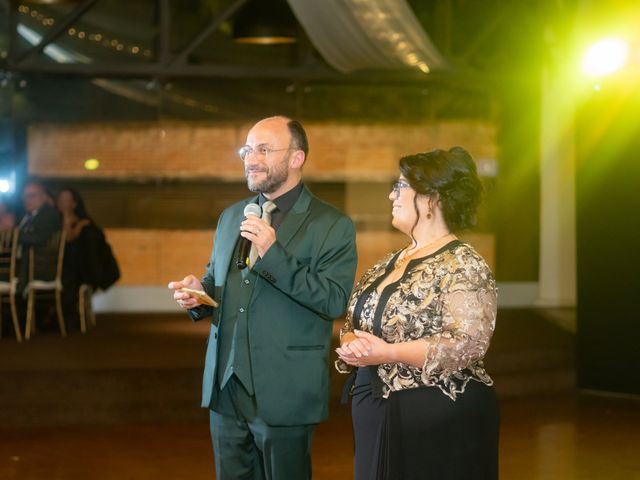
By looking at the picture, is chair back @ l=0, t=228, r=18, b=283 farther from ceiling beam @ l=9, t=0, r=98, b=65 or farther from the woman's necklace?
the woman's necklace

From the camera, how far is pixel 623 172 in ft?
25.2

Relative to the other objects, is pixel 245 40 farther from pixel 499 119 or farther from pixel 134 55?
pixel 499 119

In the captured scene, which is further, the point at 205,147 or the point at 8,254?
the point at 205,147

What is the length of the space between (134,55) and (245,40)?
153cm

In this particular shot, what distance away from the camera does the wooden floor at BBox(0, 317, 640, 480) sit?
18.9 ft

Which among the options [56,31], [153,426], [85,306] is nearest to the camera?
[153,426]

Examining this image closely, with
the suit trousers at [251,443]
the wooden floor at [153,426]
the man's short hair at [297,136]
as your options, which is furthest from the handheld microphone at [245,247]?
the wooden floor at [153,426]

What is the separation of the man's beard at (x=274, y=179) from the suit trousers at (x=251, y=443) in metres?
0.59

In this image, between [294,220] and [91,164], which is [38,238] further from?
[294,220]

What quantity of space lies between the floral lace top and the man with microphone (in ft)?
1.13

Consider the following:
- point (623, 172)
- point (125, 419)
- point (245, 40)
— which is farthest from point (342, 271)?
point (245, 40)

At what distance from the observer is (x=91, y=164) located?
11.9 meters

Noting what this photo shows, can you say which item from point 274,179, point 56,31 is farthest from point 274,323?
point 56,31

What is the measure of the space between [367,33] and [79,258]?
3.20 metres
